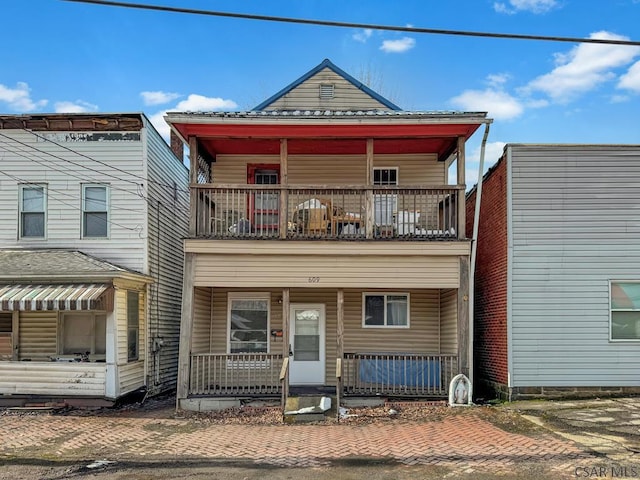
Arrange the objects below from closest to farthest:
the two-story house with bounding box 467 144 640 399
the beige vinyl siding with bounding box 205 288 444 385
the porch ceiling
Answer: the two-story house with bounding box 467 144 640 399 → the porch ceiling → the beige vinyl siding with bounding box 205 288 444 385

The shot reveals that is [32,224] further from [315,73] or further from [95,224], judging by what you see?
[315,73]

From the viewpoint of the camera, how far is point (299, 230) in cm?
1255

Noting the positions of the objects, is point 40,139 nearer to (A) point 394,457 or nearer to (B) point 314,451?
(B) point 314,451

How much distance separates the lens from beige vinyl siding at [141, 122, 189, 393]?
1441cm

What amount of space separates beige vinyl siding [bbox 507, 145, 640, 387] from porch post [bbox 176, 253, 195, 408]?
260 inches

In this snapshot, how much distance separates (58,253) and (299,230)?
18.5ft

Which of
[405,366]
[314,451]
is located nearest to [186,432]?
[314,451]

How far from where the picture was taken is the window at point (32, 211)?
45.7 feet

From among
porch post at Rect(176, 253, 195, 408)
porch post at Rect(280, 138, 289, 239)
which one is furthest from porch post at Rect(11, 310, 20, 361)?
porch post at Rect(280, 138, 289, 239)

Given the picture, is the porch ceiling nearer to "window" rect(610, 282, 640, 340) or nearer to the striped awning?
the striped awning

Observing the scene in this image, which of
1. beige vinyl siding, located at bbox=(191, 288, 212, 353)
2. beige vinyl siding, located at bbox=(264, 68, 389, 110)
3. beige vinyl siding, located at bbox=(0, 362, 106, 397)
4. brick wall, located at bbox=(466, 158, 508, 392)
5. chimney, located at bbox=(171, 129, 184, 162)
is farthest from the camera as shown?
chimney, located at bbox=(171, 129, 184, 162)

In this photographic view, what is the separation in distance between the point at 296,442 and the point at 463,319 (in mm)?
4575

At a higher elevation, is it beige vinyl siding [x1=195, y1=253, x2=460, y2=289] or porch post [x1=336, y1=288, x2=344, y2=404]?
beige vinyl siding [x1=195, y1=253, x2=460, y2=289]

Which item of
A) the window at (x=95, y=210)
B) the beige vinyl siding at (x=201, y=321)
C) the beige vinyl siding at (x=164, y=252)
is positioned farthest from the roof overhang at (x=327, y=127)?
the beige vinyl siding at (x=201, y=321)
